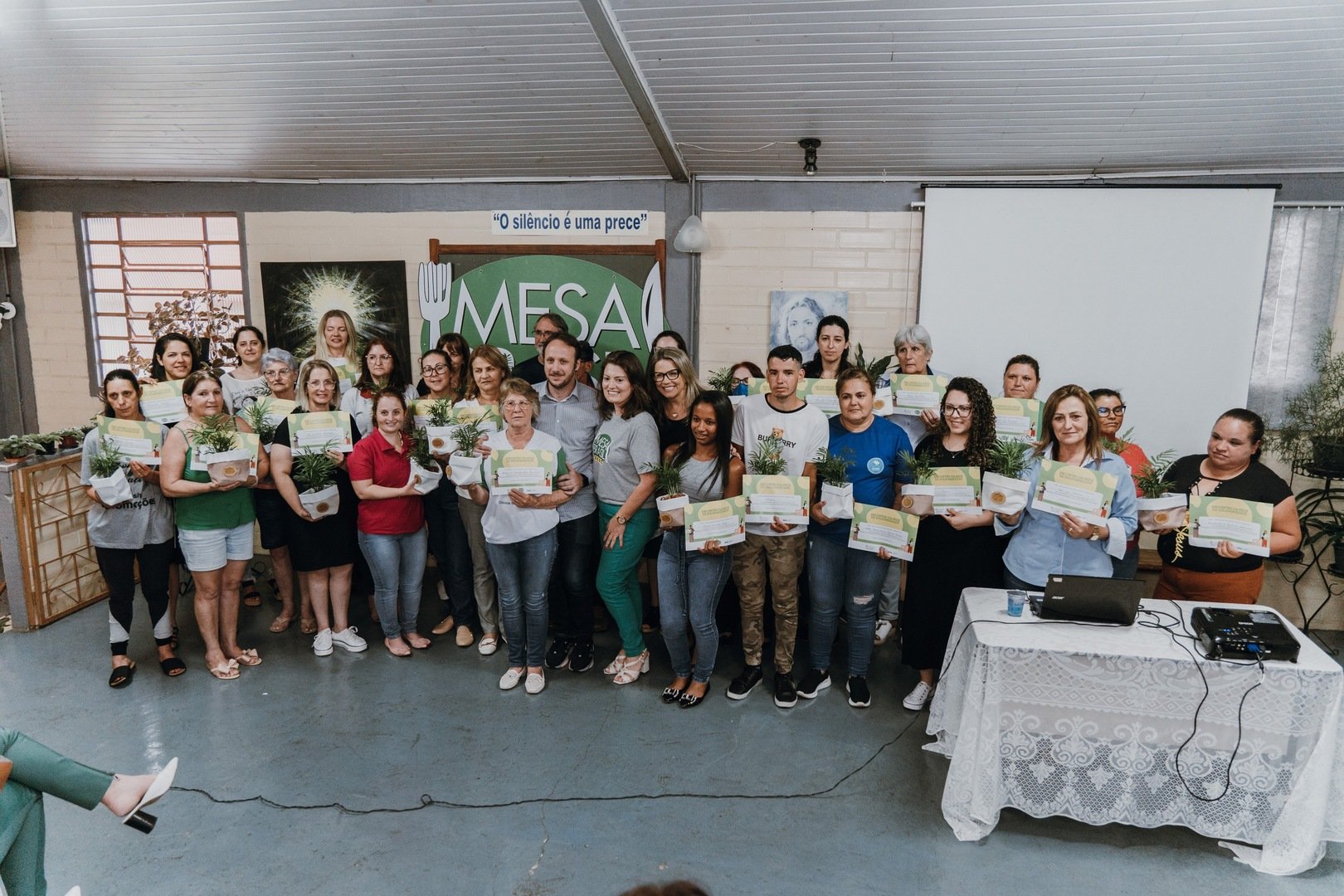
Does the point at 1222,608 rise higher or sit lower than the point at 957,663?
higher

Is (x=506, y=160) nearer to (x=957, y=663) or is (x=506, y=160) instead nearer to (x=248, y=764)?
(x=248, y=764)

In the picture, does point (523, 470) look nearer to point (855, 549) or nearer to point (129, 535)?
point (855, 549)

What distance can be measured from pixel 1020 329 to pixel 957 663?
301cm

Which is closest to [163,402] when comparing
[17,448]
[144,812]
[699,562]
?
[17,448]

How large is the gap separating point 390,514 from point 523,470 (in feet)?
3.22

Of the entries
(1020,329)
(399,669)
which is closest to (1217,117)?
(1020,329)

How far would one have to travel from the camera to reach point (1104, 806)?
2953 millimetres

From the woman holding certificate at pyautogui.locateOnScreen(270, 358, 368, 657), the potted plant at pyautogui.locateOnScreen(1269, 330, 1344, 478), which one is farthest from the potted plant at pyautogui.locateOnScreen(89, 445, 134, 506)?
the potted plant at pyautogui.locateOnScreen(1269, 330, 1344, 478)

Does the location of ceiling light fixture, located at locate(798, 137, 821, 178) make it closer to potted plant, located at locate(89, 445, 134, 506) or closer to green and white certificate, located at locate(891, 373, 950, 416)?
green and white certificate, located at locate(891, 373, 950, 416)

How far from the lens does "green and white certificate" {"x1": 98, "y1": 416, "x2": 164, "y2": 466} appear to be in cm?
390

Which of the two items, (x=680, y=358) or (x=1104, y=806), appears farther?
(x=680, y=358)

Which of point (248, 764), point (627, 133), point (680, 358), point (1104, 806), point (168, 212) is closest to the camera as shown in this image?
point (1104, 806)

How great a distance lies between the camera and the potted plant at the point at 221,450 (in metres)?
3.83

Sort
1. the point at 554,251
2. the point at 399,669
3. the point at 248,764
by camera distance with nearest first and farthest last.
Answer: the point at 248,764 < the point at 399,669 < the point at 554,251
